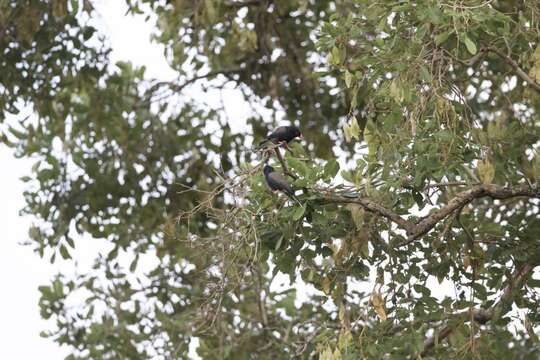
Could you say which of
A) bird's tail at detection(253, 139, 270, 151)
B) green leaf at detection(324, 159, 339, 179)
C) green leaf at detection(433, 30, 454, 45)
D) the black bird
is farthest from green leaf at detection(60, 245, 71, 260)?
green leaf at detection(433, 30, 454, 45)

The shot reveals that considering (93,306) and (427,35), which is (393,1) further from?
(93,306)

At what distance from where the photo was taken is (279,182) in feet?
16.8

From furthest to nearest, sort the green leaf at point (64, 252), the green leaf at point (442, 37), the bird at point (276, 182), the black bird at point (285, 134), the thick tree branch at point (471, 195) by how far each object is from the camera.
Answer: the green leaf at point (64, 252), the black bird at point (285, 134), the thick tree branch at point (471, 195), the green leaf at point (442, 37), the bird at point (276, 182)

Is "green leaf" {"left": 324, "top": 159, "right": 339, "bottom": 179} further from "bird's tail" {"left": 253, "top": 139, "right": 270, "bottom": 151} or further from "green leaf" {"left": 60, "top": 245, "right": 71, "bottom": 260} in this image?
"green leaf" {"left": 60, "top": 245, "right": 71, "bottom": 260}

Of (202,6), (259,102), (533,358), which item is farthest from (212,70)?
(533,358)

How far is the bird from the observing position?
5.12 metres

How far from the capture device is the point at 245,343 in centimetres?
905

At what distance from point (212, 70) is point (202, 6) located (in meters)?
2.02

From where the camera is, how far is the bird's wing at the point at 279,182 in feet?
16.8

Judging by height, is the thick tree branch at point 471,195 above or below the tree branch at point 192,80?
below

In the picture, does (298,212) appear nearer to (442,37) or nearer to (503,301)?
(442,37)

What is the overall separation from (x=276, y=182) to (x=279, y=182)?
17 mm

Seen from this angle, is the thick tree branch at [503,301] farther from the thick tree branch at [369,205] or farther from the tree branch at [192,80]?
the tree branch at [192,80]

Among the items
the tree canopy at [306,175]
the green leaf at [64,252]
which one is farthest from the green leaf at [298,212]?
the green leaf at [64,252]
